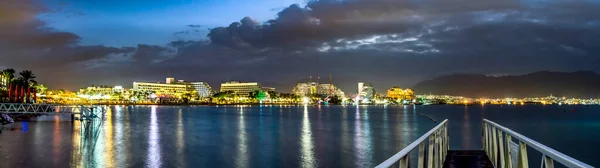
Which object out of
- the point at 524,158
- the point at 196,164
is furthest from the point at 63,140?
the point at 524,158

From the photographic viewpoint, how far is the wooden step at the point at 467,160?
10680 millimetres

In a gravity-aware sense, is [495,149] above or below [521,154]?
below

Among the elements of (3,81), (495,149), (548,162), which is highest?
(3,81)

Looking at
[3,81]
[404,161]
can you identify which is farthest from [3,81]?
[404,161]

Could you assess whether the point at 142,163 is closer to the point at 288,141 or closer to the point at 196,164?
the point at 196,164

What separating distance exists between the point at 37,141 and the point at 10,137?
11.6 feet

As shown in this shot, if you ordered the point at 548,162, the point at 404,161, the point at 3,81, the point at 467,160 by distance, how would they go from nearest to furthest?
the point at 404,161
the point at 548,162
the point at 467,160
the point at 3,81

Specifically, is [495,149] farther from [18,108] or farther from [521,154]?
[18,108]

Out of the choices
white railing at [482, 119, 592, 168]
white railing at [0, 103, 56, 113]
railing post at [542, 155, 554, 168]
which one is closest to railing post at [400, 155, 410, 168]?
white railing at [482, 119, 592, 168]

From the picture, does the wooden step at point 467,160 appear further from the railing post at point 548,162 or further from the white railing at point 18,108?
the white railing at point 18,108

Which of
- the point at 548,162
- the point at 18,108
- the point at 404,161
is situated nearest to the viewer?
the point at 404,161

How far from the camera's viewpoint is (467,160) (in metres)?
11.4

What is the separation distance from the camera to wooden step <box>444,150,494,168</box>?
35.0 ft

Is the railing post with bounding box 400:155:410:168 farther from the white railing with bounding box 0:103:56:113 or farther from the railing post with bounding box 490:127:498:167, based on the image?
the white railing with bounding box 0:103:56:113
